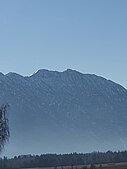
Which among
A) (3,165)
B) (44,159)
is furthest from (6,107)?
(44,159)

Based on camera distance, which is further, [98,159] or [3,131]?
[98,159]

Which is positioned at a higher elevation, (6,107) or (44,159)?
(44,159)

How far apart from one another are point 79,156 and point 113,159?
29.4 feet

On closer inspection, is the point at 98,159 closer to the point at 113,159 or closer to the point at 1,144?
the point at 113,159

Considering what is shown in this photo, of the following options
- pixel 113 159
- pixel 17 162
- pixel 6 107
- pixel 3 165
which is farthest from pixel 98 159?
pixel 6 107

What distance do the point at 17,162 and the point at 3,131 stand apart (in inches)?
3083

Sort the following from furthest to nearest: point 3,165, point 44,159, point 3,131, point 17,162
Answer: point 44,159
point 17,162
point 3,165
point 3,131

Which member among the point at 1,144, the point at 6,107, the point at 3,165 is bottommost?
the point at 1,144

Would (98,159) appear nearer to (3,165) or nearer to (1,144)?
(3,165)

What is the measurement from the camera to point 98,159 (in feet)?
433

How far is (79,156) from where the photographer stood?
445 feet

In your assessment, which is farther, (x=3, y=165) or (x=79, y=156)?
(x=79, y=156)

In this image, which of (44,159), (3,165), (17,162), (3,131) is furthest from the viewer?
(44,159)

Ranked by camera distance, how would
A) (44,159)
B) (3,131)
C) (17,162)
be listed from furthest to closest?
(44,159) → (17,162) → (3,131)
